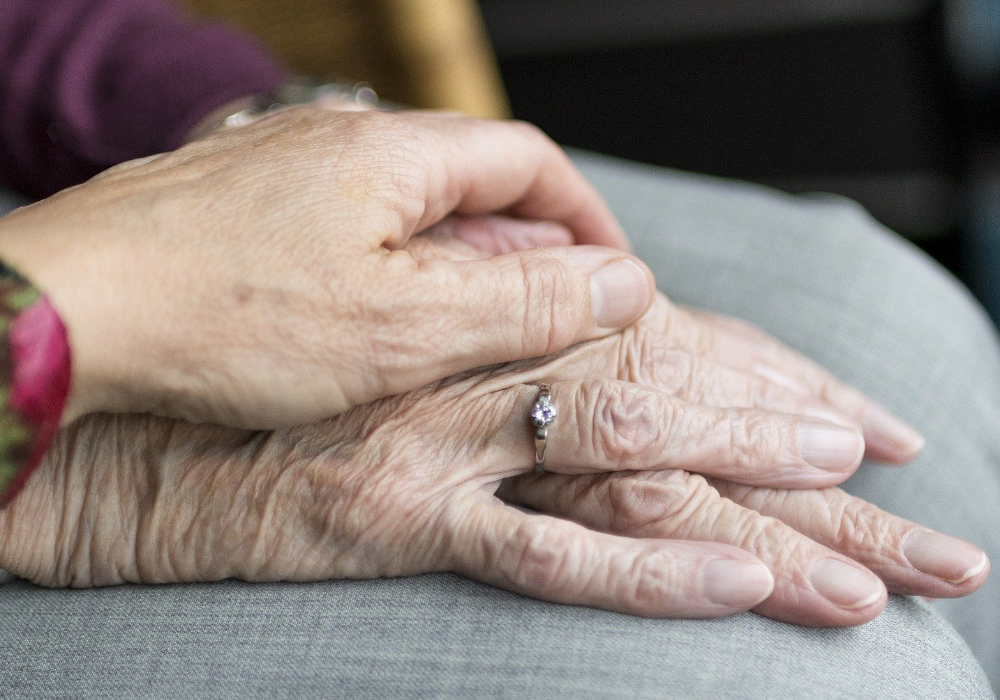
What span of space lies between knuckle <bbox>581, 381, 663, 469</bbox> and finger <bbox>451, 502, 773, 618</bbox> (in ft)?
0.26

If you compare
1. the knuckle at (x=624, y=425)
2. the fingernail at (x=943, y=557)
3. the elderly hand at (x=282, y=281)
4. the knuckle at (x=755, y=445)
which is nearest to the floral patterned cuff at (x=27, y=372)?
the elderly hand at (x=282, y=281)

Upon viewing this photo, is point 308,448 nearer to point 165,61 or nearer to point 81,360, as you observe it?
point 81,360

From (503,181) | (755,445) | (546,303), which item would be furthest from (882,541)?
(503,181)

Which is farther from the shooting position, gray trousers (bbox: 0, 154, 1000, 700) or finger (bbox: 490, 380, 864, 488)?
finger (bbox: 490, 380, 864, 488)

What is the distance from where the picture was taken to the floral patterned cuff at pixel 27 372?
58cm

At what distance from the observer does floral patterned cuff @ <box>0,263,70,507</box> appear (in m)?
0.58

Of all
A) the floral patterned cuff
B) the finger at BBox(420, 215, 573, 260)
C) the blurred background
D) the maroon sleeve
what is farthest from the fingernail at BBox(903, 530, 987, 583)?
the blurred background

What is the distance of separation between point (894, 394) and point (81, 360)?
778 mm

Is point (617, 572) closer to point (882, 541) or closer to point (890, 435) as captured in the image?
point (882, 541)

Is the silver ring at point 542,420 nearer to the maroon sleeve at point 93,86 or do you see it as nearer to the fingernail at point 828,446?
the fingernail at point 828,446

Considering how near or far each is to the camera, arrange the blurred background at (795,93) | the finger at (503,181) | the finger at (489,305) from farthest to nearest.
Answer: the blurred background at (795,93), the finger at (503,181), the finger at (489,305)

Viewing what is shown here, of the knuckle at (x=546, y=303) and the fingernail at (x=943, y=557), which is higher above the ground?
the knuckle at (x=546, y=303)

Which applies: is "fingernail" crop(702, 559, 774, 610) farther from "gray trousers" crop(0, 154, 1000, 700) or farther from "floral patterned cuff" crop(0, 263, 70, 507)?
"floral patterned cuff" crop(0, 263, 70, 507)

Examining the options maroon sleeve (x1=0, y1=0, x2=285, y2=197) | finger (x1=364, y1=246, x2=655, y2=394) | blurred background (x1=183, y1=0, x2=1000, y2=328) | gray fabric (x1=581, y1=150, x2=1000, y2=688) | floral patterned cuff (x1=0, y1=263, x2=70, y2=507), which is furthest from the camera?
blurred background (x1=183, y1=0, x2=1000, y2=328)
